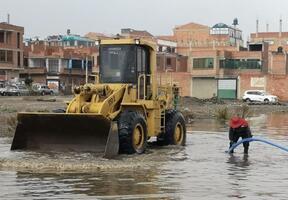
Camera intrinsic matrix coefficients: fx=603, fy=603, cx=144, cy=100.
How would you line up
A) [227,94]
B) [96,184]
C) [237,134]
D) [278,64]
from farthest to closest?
[278,64] → [227,94] → [237,134] → [96,184]

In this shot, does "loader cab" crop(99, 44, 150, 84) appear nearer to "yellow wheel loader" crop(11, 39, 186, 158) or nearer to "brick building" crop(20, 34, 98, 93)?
"yellow wheel loader" crop(11, 39, 186, 158)

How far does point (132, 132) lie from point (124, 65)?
2.24 metres

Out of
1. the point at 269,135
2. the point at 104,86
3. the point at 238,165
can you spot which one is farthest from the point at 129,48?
the point at 269,135

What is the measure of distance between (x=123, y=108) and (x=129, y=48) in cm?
188

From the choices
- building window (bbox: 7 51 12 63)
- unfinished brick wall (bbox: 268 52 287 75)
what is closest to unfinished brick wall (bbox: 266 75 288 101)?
unfinished brick wall (bbox: 268 52 287 75)

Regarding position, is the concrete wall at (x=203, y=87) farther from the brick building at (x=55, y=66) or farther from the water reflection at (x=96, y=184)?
the water reflection at (x=96, y=184)

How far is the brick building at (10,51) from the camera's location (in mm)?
94688

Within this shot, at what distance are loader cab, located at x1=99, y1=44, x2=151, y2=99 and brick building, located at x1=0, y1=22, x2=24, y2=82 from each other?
78.3 m

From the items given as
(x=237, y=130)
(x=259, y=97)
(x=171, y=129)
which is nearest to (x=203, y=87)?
(x=259, y=97)

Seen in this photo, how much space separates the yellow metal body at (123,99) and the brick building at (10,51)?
256 ft

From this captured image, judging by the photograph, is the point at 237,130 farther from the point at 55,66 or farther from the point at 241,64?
the point at 55,66

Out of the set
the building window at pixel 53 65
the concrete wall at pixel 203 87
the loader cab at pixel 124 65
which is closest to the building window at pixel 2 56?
the building window at pixel 53 65

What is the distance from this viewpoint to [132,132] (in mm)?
15805

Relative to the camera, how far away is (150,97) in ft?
58.0
